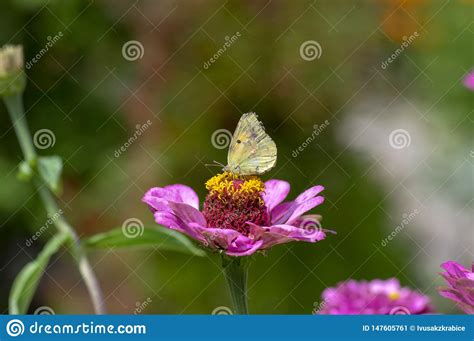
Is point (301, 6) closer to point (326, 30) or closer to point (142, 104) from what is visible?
point (326, 30)

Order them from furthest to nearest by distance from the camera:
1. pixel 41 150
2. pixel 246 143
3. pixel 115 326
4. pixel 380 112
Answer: pixel 380 112 → pixel 41 150 → pixel 115 326 → pixel 246 143

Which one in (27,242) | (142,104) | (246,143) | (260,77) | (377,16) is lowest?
(27,242)

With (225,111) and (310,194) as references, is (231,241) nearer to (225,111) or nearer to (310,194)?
(310,194)

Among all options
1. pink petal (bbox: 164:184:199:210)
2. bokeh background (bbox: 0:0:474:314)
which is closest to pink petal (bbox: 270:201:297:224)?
pink petal (bbox: 164:184:199:210)

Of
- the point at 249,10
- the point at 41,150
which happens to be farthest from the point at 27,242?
the point at 249,10

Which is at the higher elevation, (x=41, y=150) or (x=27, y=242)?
(x=41, y=150)

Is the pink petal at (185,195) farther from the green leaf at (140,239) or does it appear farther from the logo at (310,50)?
the logo at (310,50)

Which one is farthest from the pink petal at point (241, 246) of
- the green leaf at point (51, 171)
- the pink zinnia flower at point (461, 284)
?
the green leaf at point (51, 171)

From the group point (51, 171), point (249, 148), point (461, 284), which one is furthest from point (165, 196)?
point (461, 284)
